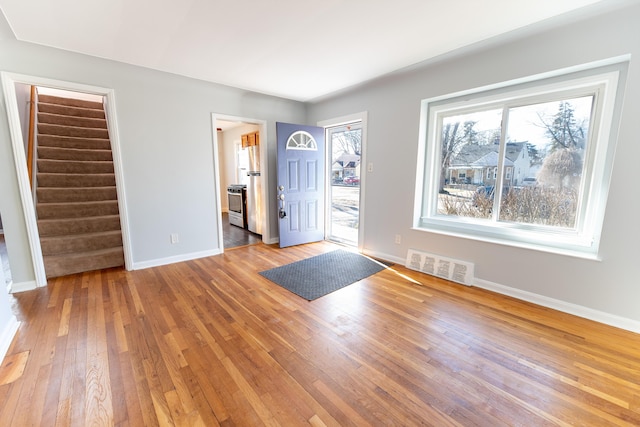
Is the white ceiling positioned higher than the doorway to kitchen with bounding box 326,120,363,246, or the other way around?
the white ceiling

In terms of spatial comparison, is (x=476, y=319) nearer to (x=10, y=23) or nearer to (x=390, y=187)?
(x=390, y=187)

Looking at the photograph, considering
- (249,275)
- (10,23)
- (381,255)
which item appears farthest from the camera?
(381,255)

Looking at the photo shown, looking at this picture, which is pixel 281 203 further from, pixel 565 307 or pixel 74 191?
pixel 565 307

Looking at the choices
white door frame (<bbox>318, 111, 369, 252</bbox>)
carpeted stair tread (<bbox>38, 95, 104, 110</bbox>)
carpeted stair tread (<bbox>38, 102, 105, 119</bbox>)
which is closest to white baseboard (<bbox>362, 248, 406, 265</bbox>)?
white door frame (<bbox>318, 111, 369, 252</bbox>)

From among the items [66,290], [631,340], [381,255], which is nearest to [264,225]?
[381,255]

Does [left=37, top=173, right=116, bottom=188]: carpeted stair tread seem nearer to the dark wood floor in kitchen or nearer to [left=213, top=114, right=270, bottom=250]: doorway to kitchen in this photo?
[left=213, top=114, right=270, bottom=250]: doorway to kitchen

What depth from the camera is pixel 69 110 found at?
452 centimetres

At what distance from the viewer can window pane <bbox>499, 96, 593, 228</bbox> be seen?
2.32 m

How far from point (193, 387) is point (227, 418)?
33 centimetres

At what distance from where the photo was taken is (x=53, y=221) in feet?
10.9

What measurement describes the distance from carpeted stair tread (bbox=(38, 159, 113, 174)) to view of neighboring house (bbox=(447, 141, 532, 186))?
207 inches

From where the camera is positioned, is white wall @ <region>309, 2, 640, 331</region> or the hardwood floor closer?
the hardwood floor

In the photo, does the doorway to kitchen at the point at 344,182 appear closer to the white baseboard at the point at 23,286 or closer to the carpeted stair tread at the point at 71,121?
the white baseboard at the point at 23,286

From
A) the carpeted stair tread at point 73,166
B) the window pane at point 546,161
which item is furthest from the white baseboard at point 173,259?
the window pane at point 546,161
